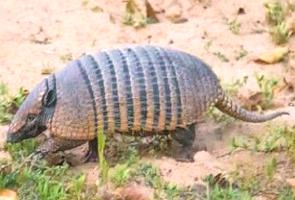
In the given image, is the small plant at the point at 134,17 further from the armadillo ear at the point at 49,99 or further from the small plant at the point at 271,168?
the small plant at the point at 271,168

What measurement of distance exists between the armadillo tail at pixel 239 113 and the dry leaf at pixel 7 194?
168 centimetres

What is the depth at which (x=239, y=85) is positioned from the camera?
6.82m

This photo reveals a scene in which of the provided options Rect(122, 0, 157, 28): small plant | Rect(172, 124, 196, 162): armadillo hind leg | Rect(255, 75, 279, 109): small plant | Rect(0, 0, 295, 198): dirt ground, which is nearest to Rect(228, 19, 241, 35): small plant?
Rect(0, 0, 295, 198): dirt ground

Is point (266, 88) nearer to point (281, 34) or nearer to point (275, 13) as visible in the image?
point (281, 34)

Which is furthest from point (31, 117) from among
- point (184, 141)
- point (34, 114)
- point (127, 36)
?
point (127, 36)

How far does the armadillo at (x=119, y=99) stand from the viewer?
17.9ft

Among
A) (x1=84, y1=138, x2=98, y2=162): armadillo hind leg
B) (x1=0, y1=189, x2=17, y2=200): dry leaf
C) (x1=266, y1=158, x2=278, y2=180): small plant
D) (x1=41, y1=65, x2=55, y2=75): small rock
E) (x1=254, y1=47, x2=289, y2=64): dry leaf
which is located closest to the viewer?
(x1=0, y1=189, x2=17, y2=200): dry leaf

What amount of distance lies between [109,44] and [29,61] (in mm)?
730

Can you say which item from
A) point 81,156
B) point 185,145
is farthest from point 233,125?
point 81,156

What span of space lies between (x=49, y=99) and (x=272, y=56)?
96.9 inches

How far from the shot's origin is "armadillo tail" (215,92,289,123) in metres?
5.94

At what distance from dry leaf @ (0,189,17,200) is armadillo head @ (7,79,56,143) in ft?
2.24

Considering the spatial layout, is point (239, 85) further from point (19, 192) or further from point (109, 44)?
point (19, 192)

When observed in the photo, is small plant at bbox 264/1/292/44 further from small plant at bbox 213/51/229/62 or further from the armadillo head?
the armadillo head
